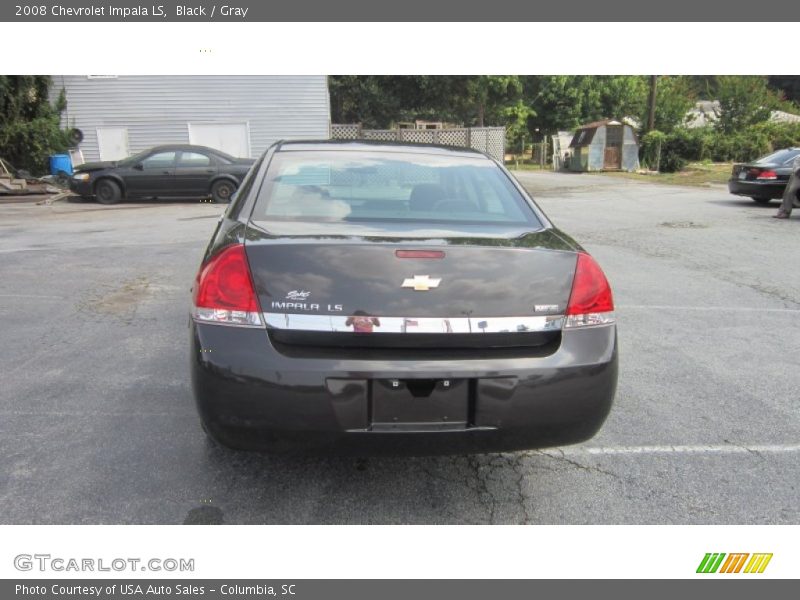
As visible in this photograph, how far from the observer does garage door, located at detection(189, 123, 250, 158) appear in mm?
20250

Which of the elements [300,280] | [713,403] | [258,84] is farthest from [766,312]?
[258,84]

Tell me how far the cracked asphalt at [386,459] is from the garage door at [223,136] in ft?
47.3

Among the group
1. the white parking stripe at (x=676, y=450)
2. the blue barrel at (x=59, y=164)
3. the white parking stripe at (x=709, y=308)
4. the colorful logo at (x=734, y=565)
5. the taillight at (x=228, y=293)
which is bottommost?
the white parking stripe at (x=709, y=308)

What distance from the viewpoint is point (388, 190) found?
3127 mm

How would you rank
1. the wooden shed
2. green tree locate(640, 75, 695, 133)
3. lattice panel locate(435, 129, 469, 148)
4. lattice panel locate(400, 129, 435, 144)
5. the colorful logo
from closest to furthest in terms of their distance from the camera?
the colorful logo < lattice panel locate(400, 129, 435, 144) < lattice panel locate(435, 129, 469, 148) < the wooden shed < green tree locate(640, 75, 695, 133)

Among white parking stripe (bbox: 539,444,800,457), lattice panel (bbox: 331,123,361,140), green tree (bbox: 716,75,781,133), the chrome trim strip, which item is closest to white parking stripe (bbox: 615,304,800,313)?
white parking stripe (bbox: 539,444,800,457)

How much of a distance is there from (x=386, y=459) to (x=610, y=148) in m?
32.9

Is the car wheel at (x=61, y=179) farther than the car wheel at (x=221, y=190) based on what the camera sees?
Yes

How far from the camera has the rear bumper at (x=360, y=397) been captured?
2213mm

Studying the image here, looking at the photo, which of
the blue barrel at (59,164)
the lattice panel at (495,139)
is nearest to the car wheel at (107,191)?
the blue barrel at (59,164)

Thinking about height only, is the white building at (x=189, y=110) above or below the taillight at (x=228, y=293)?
above

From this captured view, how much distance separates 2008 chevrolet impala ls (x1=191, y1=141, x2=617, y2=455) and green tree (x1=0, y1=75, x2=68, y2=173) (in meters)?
18.0

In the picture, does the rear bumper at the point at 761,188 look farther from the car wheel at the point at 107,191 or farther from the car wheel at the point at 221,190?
the car wheel at the point at 107,191

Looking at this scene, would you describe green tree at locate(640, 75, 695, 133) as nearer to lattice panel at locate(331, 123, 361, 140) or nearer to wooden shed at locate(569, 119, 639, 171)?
wooden shed at locate(569, 119, 639, 171)
